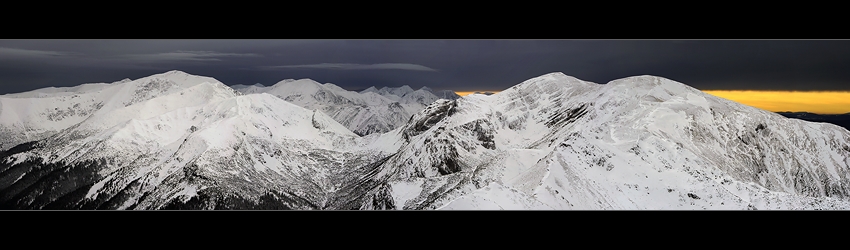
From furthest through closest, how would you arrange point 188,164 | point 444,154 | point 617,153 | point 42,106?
1. point 444,154
2. point 188,164
3. point 42,106
4. point 617,153

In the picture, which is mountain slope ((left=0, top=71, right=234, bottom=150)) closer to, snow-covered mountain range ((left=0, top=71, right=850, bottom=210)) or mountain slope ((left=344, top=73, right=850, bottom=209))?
snow-covered mountain range ((left=0, top=71, right=850, bottom=210))

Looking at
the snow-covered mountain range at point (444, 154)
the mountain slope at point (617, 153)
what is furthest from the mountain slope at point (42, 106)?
the mountain slope at point (617, 153)

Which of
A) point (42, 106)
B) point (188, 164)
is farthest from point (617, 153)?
point (188, 164)

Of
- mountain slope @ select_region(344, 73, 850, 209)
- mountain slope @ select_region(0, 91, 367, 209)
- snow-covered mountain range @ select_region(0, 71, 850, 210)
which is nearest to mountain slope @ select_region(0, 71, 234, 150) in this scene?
snow-covered mountain range @ select_region(0, 71, 850, 210)

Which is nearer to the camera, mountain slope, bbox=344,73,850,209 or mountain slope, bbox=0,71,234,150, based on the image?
mountain slope, bbox=344,73,850,209

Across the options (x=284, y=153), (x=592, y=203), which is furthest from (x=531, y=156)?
(x=284, y=153)

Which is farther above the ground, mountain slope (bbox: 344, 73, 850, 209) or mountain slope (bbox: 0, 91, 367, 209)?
mountain slope (bbox: 344, 73, 850, 209)

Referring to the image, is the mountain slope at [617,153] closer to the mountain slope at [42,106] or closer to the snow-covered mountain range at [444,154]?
the snow-covered mountain range at [444,154]

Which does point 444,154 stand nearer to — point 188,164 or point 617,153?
point 188,164
